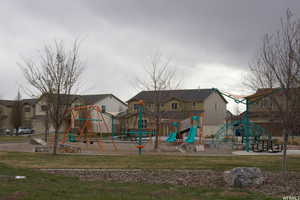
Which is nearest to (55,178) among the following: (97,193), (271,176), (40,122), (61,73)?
(97,193)

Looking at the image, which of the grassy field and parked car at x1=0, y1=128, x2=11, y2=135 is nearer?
the grassy field

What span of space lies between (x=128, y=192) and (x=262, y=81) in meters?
7.73

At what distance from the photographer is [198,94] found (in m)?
58.5

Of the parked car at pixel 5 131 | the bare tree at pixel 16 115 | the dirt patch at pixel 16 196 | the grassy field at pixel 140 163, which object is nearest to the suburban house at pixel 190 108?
the bare tree at pixel 16 115

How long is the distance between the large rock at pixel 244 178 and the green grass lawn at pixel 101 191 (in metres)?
0.69

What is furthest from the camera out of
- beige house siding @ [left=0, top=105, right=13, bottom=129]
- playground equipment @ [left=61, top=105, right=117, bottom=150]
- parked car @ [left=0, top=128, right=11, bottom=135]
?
beige house siding @ [left=0, top=105, right=13, bottom=129]

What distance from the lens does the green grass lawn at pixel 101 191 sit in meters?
8.02

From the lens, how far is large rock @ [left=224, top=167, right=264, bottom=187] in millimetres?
9812

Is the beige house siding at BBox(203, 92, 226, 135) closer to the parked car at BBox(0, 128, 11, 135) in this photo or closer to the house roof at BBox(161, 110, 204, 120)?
the house roof at BBox(161, 110, 204, 120)

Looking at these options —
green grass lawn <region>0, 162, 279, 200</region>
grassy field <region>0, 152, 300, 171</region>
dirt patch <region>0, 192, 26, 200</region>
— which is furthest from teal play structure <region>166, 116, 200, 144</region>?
dirt patch <region>0, 192, 26, 200</region>

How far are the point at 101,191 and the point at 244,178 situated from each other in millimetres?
3732

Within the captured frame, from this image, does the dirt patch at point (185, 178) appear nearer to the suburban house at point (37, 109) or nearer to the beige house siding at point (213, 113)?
the beige house siding at point (213, 113)

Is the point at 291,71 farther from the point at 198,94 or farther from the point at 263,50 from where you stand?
the point at 198,94

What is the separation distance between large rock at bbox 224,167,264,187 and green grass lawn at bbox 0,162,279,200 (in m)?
0.69
